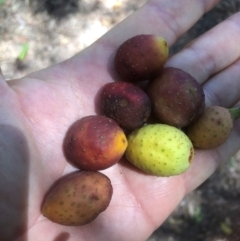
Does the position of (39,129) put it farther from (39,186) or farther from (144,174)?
(144,174)

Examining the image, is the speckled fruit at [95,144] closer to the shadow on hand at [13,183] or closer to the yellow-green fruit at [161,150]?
the yellow-green fruit at [161,150]

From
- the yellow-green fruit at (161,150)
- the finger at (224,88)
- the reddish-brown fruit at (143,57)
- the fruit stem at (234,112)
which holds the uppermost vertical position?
the reddish-brown fruit at (143,57)

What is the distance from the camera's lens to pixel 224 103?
2.64 metres

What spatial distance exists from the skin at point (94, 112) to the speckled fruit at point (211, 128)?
0.22m

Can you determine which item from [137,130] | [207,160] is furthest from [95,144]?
[207,160]

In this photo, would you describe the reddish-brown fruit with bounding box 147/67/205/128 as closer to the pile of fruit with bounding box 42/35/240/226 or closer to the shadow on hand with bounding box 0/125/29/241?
the pile of fruit with bounding box 42/35/240/226

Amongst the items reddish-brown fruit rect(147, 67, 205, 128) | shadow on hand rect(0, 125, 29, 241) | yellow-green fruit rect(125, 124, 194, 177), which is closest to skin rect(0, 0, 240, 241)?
shadow on hand rect(0, 125, 29, 241)

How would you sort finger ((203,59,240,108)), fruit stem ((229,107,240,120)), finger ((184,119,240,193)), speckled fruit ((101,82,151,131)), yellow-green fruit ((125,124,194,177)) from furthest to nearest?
finger ((203,59,240,108)) → finger ((184,119,240,193)) → fruit stem ((229,107,240,120)) → speckled fruit ((101,82,151,131)) → yellow-green fruit ((125,124,194,177))

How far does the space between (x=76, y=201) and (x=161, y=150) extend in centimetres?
49

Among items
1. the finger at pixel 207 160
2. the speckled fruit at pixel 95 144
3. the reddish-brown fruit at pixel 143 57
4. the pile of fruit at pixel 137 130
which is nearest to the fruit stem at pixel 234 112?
the pile of fruit at pixel 137 130

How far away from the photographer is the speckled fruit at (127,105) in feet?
6.97

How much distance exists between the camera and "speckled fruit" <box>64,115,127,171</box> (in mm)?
2021

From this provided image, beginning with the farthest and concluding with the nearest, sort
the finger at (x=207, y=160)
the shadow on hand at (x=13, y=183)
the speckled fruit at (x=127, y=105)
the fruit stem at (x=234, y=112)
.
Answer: the finger at (x=207, y=160)
the fruit stem at (x=234, y=112)
the speckled fruit at (x=127, y=105)
the shadow on hand at (x=13, y=183)

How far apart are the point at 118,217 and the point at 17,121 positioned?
30.0 inches
